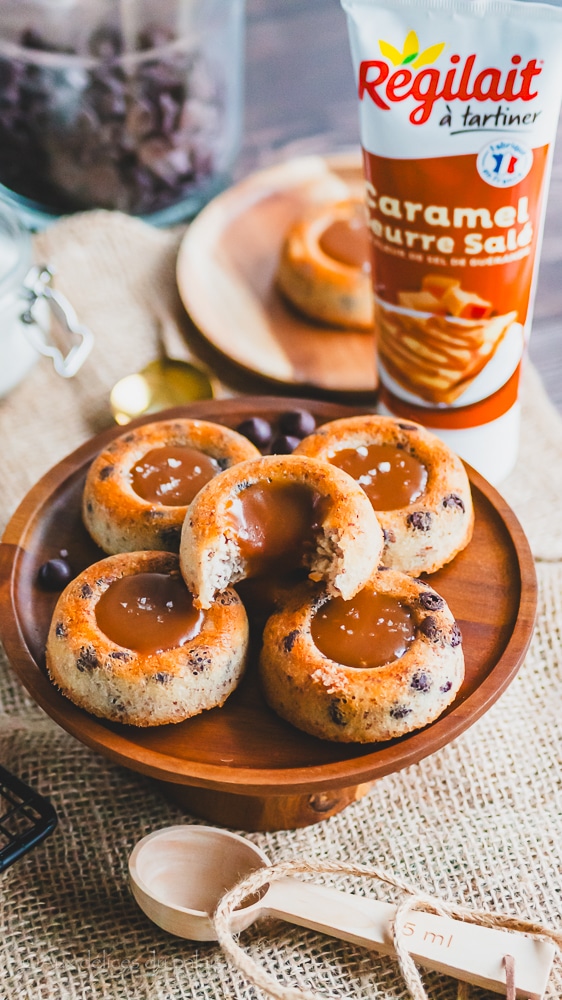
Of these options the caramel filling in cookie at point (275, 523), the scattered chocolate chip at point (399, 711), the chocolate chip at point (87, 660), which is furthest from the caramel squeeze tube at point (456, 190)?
the chocolate chip at point (87, 660)

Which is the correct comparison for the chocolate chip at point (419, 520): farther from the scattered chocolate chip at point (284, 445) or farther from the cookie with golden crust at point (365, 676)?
the scattered chocolate chip at point (284, 445)


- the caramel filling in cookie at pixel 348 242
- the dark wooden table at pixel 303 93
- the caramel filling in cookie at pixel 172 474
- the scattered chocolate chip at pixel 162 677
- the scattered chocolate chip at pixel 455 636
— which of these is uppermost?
the dark wooden table at pixel 303 93

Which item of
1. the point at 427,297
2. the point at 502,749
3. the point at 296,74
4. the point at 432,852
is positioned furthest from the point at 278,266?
the point at 432,852

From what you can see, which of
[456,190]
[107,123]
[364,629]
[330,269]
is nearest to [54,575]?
[364,629]

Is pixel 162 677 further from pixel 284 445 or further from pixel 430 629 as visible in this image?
pixel 284 445

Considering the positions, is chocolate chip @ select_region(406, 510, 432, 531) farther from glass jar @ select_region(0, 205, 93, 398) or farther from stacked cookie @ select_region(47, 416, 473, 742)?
glass jar @ select_region(0, 205, 93, 398)

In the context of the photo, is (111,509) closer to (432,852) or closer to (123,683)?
(123,683)

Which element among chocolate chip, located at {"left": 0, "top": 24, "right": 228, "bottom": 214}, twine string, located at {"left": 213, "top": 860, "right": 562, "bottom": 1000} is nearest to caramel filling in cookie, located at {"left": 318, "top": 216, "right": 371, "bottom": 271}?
chocolate chip, located at {"left": 0, "top": 24, "right": 228, "bottom": 214}
